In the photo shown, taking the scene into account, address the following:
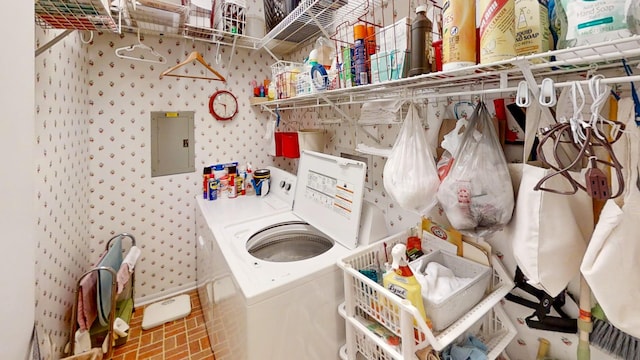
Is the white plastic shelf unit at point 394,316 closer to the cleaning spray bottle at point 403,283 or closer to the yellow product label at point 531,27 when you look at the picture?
the cleaning spray bottle at point 403,283

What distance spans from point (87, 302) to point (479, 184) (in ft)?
7.05

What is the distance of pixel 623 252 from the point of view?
0.62 metres

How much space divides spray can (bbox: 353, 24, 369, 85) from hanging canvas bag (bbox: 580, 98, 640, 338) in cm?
80

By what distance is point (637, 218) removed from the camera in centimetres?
61

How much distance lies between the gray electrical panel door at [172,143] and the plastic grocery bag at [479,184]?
7.09 ft

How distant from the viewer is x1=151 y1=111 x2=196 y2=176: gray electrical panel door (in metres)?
2.25

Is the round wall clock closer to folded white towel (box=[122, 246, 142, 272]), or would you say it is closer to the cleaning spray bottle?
folded white towel (box=[122, 246, 142, 272])

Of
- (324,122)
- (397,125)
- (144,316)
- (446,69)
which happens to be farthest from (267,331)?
(144,316)

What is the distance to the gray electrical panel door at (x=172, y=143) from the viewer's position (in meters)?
2.25

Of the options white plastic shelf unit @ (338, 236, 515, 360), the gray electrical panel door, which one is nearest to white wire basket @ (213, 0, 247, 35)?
the gray electrical panel door

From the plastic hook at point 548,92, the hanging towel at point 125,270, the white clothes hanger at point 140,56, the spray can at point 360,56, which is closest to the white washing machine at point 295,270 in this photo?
the spray can at point 360,56

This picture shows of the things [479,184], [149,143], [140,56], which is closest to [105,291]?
[149,143]

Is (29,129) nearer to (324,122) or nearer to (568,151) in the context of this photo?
(568,151)

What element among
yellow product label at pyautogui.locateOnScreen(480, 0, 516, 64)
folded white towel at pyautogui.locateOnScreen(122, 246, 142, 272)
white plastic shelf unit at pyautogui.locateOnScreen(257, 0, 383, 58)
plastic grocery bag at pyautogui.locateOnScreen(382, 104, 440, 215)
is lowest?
folded white towel at pyautogui.locateOnScreen(122, 246, 142, 272)
